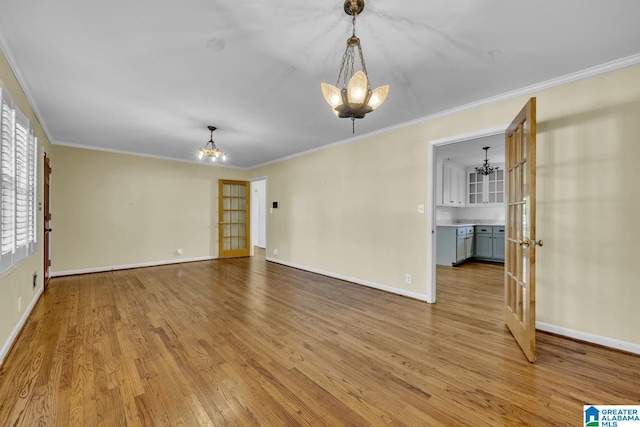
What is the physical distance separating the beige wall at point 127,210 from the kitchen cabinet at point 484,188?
6495 mm

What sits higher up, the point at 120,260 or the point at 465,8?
the point at 465,8

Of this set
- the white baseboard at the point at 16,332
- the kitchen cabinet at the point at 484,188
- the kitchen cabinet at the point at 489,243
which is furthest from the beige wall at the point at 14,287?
the kitchen cabinet at the point at 484,188

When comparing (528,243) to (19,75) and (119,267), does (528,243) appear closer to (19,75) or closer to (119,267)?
(19,75)

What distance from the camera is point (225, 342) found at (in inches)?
96.9

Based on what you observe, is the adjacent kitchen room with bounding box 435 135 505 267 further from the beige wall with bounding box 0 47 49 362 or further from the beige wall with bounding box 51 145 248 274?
the beige wall with bounding box 0 47 49 362

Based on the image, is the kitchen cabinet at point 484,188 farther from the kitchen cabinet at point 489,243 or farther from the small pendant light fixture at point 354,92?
the small pendant light fixture at point 354,92

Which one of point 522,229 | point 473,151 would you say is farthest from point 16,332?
point 473,151

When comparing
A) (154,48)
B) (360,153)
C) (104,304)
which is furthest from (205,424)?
(360,153)

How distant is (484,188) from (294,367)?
268 inches

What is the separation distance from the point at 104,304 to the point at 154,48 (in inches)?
125

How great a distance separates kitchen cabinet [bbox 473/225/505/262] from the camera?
6.21 meters

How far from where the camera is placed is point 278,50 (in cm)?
214

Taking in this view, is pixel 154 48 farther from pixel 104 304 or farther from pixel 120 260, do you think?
pixel 120 260

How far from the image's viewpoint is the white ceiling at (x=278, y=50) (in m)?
1.73
